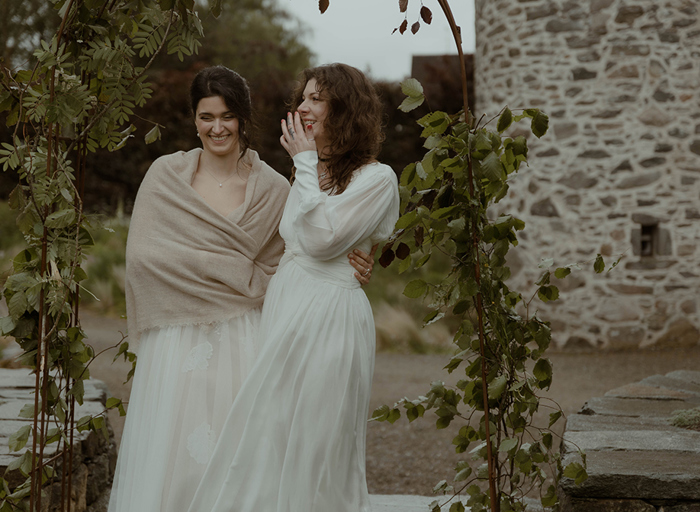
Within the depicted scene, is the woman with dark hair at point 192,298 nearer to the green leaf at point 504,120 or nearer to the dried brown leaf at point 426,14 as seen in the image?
the green leaf at point 504,120

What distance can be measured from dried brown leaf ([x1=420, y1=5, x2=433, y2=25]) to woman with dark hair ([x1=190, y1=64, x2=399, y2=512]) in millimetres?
491

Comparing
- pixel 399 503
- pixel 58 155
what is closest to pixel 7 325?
pixel 58 155

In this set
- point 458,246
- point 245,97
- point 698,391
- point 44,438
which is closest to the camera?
point 458,246

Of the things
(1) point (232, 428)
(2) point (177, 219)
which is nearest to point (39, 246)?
(2) point (177, 219)

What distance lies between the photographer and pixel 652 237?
824 cm

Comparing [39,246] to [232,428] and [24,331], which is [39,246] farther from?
[232,428]

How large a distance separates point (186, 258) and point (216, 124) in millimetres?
493

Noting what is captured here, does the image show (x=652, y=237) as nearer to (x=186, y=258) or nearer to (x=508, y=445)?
(x=508, y=445)

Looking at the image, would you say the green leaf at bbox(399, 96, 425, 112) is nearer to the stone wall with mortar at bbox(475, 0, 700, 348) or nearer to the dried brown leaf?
the dried brown leaf

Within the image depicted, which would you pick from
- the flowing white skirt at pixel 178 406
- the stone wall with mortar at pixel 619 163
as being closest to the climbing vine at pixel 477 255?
the flowing white skirt at pixel 178 406

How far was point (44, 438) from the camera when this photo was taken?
104 inches

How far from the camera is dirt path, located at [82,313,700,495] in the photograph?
16.3 ft

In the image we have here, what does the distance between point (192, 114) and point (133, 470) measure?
1267 millimetres

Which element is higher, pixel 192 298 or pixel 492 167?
pixel 492 167
